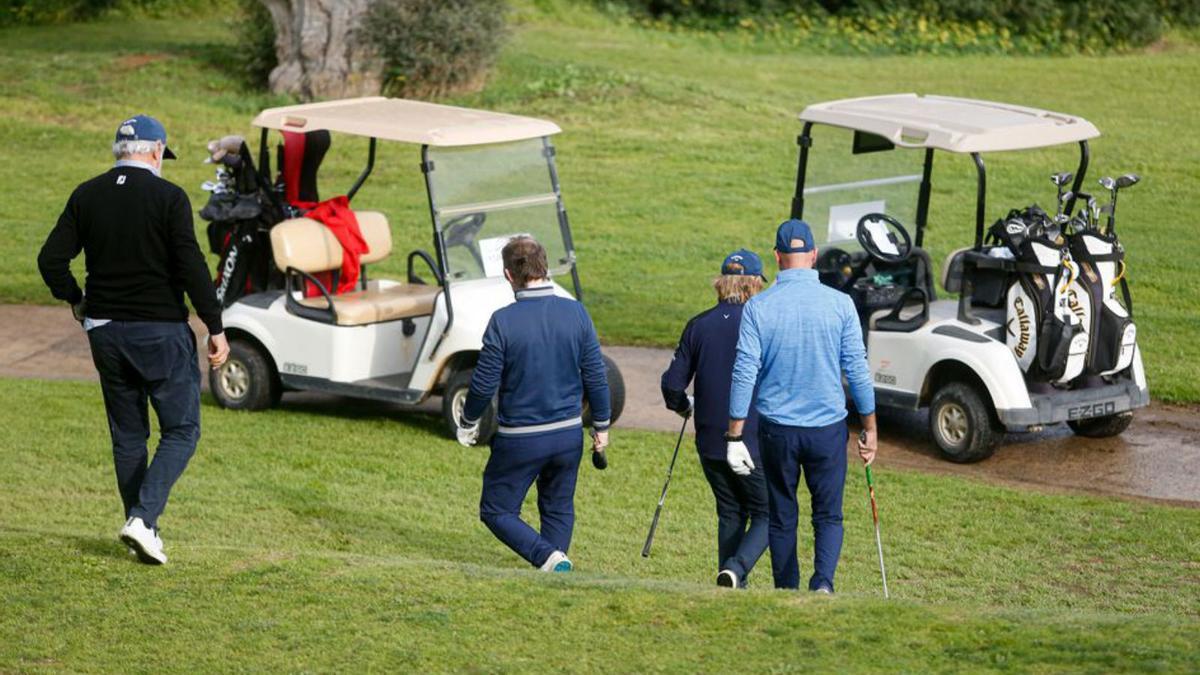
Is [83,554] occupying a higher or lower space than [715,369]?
lower

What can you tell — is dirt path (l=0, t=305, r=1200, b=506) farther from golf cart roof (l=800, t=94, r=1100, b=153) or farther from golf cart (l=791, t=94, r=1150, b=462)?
golf cart roof (l=800, t=94, r=1100, b=153)

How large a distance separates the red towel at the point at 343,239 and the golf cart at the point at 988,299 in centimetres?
266

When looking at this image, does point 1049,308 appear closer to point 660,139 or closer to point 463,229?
point 463,229

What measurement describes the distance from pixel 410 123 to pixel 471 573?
13.5 feet

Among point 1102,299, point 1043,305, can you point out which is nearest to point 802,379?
point 1043,305

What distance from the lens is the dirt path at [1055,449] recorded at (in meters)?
9.02

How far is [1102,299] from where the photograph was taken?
9.08m

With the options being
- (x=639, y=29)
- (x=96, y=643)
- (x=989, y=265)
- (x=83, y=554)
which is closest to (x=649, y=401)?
(x=989, y=265)

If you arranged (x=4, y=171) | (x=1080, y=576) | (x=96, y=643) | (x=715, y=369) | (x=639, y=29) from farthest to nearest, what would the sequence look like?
(x=639, y=29)
(x=4, y=171)
(x=1080, y=576)
(x=715, y=369)
(x=96, y=643)

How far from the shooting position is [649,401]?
425 inches

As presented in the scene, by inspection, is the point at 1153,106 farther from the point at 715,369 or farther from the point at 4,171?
the point at 715,369

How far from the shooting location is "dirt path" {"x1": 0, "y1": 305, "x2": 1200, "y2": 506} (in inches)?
355

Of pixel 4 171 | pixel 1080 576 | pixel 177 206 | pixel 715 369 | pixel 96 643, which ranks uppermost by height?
pixel 177 206

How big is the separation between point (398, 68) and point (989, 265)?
41.1 feet
